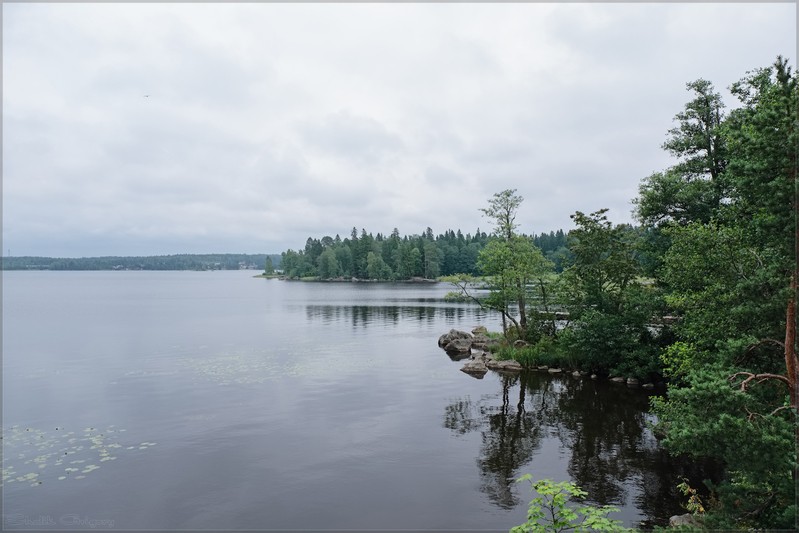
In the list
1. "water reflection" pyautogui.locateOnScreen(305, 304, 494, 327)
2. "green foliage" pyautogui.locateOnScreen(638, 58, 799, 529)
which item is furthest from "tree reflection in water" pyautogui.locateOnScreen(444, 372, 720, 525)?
"water reflection" pyautogui.locateOnScreen(305, 304, 494, 327)

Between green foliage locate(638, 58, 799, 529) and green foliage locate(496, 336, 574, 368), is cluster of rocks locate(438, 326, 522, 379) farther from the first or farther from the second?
green foliage locate(638, 58, 799, 529)

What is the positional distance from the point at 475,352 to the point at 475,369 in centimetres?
832

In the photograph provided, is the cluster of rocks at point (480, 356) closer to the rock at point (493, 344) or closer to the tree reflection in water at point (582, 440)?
the rock at point (493, 344)

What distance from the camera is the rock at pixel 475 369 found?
1580 inches

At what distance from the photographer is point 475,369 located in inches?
1614

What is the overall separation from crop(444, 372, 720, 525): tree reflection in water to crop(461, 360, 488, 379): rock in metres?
3.77

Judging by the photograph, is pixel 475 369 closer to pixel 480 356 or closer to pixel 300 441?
pixel 480 356

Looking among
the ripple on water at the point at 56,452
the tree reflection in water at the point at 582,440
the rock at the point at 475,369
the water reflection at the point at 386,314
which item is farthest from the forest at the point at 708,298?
the water reflection at the point at 386,314

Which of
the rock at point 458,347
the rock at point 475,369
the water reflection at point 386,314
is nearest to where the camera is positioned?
the rock at point 475,369

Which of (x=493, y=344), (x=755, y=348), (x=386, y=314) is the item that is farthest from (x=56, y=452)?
(x=386, y=314)

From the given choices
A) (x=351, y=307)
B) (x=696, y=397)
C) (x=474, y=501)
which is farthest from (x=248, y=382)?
(x=351, y=307)

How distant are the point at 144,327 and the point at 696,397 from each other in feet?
217

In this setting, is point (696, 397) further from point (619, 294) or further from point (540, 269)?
point (540, 269)

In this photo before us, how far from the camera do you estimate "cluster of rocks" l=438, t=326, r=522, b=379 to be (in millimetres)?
41469
